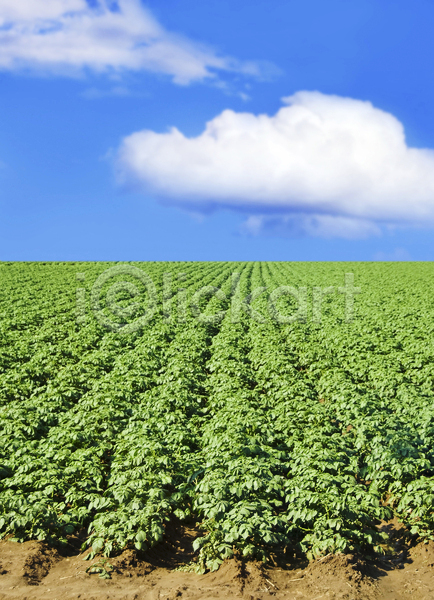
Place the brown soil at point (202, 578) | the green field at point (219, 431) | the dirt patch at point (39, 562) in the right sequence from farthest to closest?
the green field at point (219, 431)
the dirt patch at point (39, 562)
the brown soil at point (202, 578)

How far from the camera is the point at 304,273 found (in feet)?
166

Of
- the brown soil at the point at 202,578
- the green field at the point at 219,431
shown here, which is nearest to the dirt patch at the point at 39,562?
the brown soil at the point at 202,578

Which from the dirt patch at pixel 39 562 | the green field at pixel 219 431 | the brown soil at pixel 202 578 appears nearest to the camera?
the brown soil at pixel 202 578

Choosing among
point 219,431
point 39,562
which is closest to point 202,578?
point 39,562

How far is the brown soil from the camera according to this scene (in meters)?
6.49

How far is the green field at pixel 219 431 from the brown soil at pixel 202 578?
0.26m

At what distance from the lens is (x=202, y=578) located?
6.86m

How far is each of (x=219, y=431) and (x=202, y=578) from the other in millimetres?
3877

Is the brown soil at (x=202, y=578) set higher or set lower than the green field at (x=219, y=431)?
lower

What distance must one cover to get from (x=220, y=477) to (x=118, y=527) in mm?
1871

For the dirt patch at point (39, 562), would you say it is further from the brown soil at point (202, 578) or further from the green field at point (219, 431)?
the green field at point (219, 431)

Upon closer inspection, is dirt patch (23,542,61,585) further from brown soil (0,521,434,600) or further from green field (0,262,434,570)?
green field (0,262,434,570)

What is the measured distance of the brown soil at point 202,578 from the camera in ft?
21.3

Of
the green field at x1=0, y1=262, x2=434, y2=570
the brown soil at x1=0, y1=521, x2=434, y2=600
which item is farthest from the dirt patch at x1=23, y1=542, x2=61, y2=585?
the green field at x1=0, y1=262, x2=434, y2=570
